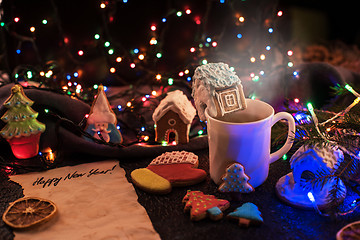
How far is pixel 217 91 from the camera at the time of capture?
0.91 m

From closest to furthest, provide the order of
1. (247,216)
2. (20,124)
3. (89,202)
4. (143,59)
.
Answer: (247,216) < (89,202) < (20,124) < (143,59)

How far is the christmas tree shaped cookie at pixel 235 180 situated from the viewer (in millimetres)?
833

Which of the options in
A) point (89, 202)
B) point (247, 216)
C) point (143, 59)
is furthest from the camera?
point (143, 59)

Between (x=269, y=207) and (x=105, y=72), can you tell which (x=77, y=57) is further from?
(x=269, y=207)

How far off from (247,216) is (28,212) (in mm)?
494

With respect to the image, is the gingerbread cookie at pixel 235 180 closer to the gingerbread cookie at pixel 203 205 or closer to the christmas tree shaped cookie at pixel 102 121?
the gingerbread cookie at pixel 203 205

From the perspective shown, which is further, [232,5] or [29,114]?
[232,5]

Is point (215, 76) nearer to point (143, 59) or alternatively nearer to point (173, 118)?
point (173, 118)

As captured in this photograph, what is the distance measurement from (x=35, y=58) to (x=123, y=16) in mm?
411

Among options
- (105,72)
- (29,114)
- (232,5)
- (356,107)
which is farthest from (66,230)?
(232,5)

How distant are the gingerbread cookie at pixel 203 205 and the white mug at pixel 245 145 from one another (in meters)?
0.06

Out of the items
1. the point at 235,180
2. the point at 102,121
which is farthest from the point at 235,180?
the point at 102,121

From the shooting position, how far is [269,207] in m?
0.86

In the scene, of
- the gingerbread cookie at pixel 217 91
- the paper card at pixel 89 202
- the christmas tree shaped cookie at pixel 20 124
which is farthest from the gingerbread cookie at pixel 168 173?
the christmas tree shaped cookie at pixel 20 124
